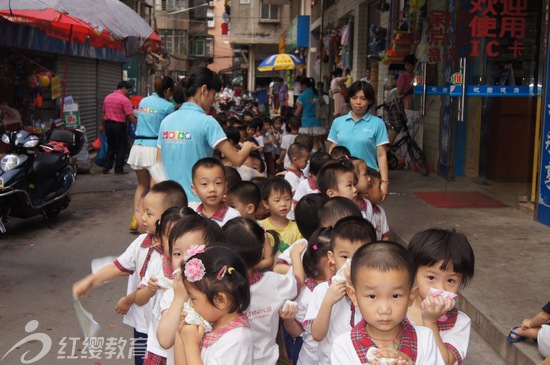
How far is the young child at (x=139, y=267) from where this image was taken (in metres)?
Answer: 3.54

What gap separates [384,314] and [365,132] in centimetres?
382

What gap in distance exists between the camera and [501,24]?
29.1ft

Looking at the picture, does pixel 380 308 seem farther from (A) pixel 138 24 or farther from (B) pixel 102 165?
(B) pixel 102 165

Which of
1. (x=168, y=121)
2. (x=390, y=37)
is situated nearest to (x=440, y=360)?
(x=168, y=121)

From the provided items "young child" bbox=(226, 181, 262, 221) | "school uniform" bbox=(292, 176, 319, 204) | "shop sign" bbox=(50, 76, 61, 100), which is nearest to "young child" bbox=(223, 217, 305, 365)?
A: "young child" bbox=(226, 181, 262, 221)

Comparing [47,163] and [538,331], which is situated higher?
[47,163]

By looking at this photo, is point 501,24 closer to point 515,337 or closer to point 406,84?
point 406,84

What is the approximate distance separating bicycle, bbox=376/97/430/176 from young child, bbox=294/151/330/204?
249 inches

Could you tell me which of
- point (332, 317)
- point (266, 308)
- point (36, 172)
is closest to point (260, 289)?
point (266, 308)

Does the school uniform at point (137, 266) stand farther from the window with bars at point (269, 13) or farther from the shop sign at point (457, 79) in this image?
the window with bars at point (269, 13)

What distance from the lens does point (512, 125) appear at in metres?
10.4

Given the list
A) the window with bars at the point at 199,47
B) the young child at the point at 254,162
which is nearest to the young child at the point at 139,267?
the young child at the point at 254,162

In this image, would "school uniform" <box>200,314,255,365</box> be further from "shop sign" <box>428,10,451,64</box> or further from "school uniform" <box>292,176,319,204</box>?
"shop sign" <box>428,10,451,64</box>

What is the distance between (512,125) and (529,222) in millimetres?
3045
